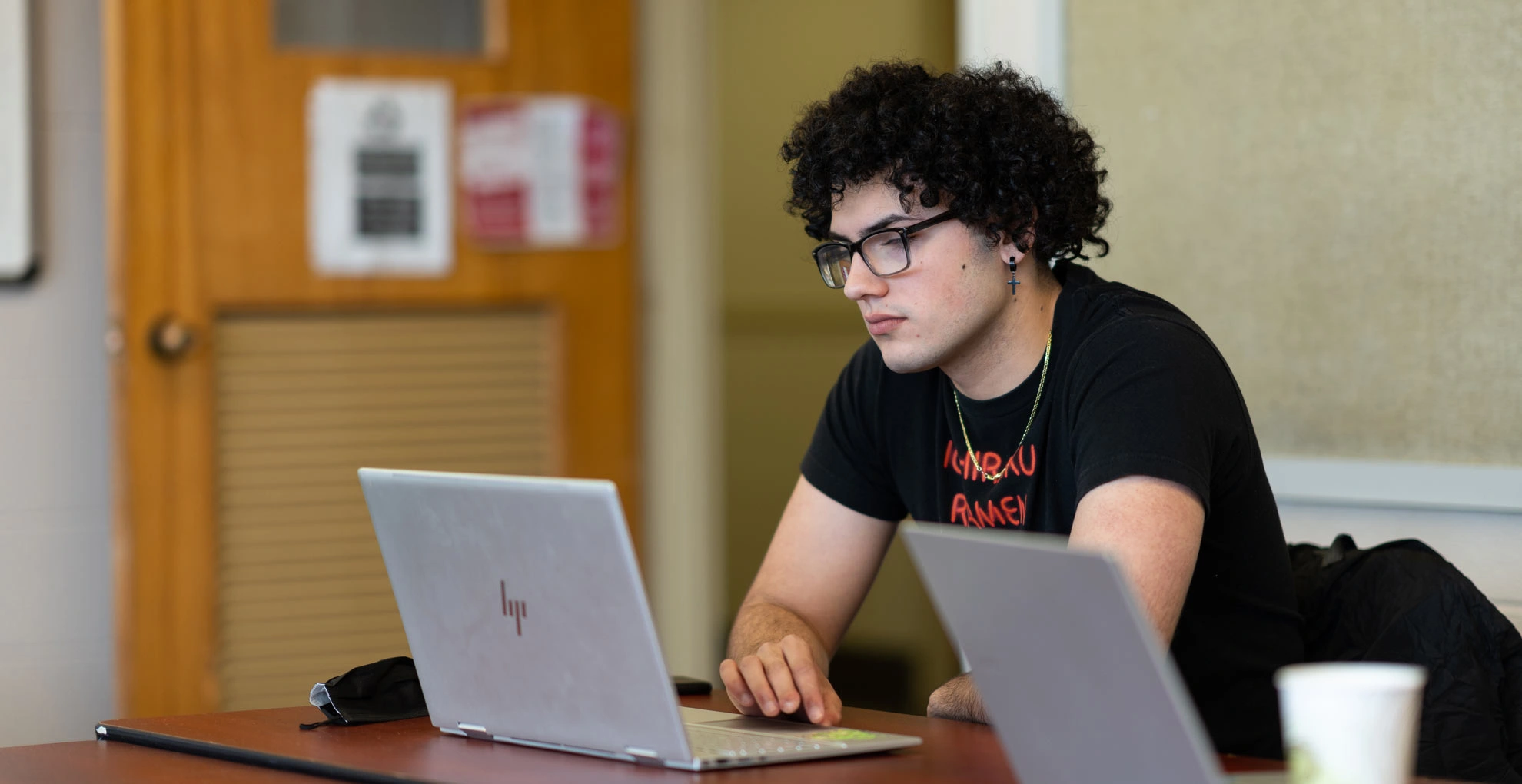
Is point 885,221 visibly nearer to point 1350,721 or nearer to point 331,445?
point 1350,721

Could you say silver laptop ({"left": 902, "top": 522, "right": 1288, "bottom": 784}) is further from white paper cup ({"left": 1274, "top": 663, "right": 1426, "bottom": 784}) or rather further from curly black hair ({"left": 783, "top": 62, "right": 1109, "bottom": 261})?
curly black hair ({"left": 783, "top": 62, "right": 1109, "bottom": 261})

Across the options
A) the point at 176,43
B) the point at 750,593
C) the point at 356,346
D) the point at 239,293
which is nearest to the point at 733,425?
the point at 356,346

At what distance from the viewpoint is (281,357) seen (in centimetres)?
282

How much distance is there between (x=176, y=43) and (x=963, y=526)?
1725mm

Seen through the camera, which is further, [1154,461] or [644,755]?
[1154,461]

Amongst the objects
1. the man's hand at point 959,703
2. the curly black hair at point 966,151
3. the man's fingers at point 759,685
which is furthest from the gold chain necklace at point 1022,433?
the man's fingers at point 759,685

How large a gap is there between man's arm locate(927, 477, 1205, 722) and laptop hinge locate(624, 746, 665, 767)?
0.32 meters

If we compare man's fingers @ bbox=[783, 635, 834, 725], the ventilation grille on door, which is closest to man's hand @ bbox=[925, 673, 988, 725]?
man's fingers @ bbox=[783, 635, 834, 725]

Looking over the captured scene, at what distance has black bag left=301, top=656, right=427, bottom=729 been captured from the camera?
139cm

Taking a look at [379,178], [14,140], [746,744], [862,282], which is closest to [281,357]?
[379,178]

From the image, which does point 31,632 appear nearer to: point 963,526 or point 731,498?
point 731,498

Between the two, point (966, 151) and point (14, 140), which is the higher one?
point (14, 140)

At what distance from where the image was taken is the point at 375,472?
4.18 ft

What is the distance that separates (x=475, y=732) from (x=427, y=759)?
0.09 m
